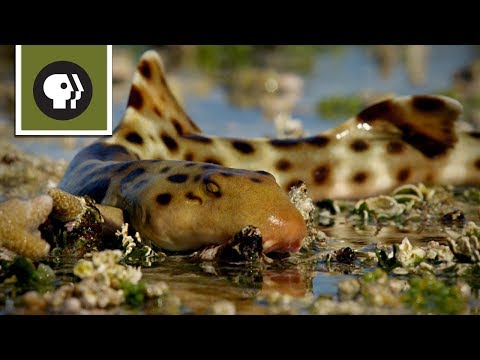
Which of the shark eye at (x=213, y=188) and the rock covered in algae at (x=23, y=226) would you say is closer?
the rock covered in algae at (x=23, y=226)

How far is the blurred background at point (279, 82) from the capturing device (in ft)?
48.4

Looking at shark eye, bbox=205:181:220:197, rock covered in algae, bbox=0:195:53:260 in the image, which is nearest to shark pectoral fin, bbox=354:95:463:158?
shark eye, bbox=205:181:220:197

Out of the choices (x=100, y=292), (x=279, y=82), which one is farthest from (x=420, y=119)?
(x=279, y=82)

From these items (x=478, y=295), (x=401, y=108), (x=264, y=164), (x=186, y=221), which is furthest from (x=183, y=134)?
(x=478, y=295)

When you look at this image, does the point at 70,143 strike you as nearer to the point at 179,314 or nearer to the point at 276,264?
the point at 276,264

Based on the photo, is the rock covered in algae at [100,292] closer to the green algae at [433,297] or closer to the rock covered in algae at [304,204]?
the green algae at [433,297]

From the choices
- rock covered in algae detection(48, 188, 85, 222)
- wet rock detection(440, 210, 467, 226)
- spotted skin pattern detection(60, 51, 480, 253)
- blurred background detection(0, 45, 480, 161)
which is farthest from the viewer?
blurred background detection(0, 45, 480, 161)

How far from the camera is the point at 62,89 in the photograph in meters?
8.53

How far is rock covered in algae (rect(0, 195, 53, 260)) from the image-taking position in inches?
249

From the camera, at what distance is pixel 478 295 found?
5.67 m

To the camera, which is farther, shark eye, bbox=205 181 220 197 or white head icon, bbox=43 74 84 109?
white head icon, bbox=43 74 84 109

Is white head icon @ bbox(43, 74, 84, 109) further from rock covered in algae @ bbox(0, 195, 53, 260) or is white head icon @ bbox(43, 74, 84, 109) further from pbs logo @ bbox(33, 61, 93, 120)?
rock covered in algae @ bbox(0, 195, 53, 260)

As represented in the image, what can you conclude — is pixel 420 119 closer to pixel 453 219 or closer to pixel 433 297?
pixel 453 219

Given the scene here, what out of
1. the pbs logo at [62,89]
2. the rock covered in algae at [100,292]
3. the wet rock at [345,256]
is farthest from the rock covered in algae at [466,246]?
the pbs logo at [62,89]
